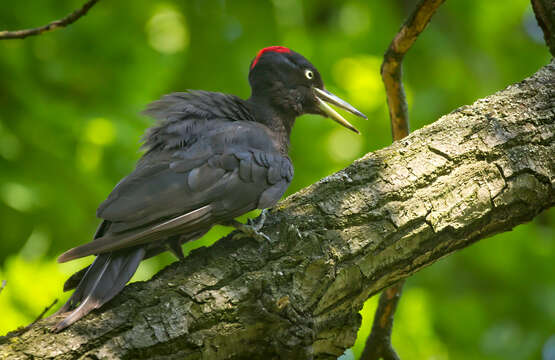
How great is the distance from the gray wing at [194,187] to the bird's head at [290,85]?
0.76 m

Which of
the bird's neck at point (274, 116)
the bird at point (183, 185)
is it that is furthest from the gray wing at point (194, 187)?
the bird's neck at point (274, 116)

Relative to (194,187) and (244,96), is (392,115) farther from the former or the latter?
(244,96)

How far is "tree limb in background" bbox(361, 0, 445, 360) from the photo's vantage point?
3.38m

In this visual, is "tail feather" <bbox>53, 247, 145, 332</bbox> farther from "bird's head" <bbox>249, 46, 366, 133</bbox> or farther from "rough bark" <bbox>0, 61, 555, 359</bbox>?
"bird's head" <bbox>249, 46, 366, 133</bbox>

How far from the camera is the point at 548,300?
5.07m

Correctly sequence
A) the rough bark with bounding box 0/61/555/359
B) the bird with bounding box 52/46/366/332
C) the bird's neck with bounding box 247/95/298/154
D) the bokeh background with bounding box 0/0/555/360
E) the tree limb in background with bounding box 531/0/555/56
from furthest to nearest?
the bokeh background with bounding box 0/0/555/360
the bird's neck with bounding box 247/95/298/154
the tree limb in background with bounding box 531/0/555/56
the bird with bounding box 52/46/366/332
the rough bark with bounding box 0/61/555/359

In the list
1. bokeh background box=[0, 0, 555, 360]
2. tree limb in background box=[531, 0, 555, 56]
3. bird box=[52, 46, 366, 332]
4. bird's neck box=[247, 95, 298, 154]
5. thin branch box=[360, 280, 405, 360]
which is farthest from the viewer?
bokeh background box=[0, 0, 555, 360]

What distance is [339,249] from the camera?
2.62 metres

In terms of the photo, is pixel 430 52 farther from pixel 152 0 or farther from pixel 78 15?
pixel 78 15

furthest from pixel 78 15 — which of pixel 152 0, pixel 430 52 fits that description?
pixel 430 52

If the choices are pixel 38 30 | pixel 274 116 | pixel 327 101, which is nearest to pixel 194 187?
pixel 38 30

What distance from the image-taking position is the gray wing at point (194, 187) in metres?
2.76

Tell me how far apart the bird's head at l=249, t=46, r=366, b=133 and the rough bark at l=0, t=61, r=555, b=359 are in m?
1.37

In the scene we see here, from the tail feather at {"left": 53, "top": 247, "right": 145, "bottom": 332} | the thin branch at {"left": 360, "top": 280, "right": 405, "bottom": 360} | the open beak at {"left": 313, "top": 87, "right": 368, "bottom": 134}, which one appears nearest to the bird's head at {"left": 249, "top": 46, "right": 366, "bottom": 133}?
the open beak at {"left": 313, "top": 87, "right": 368, "bottom": 134}
